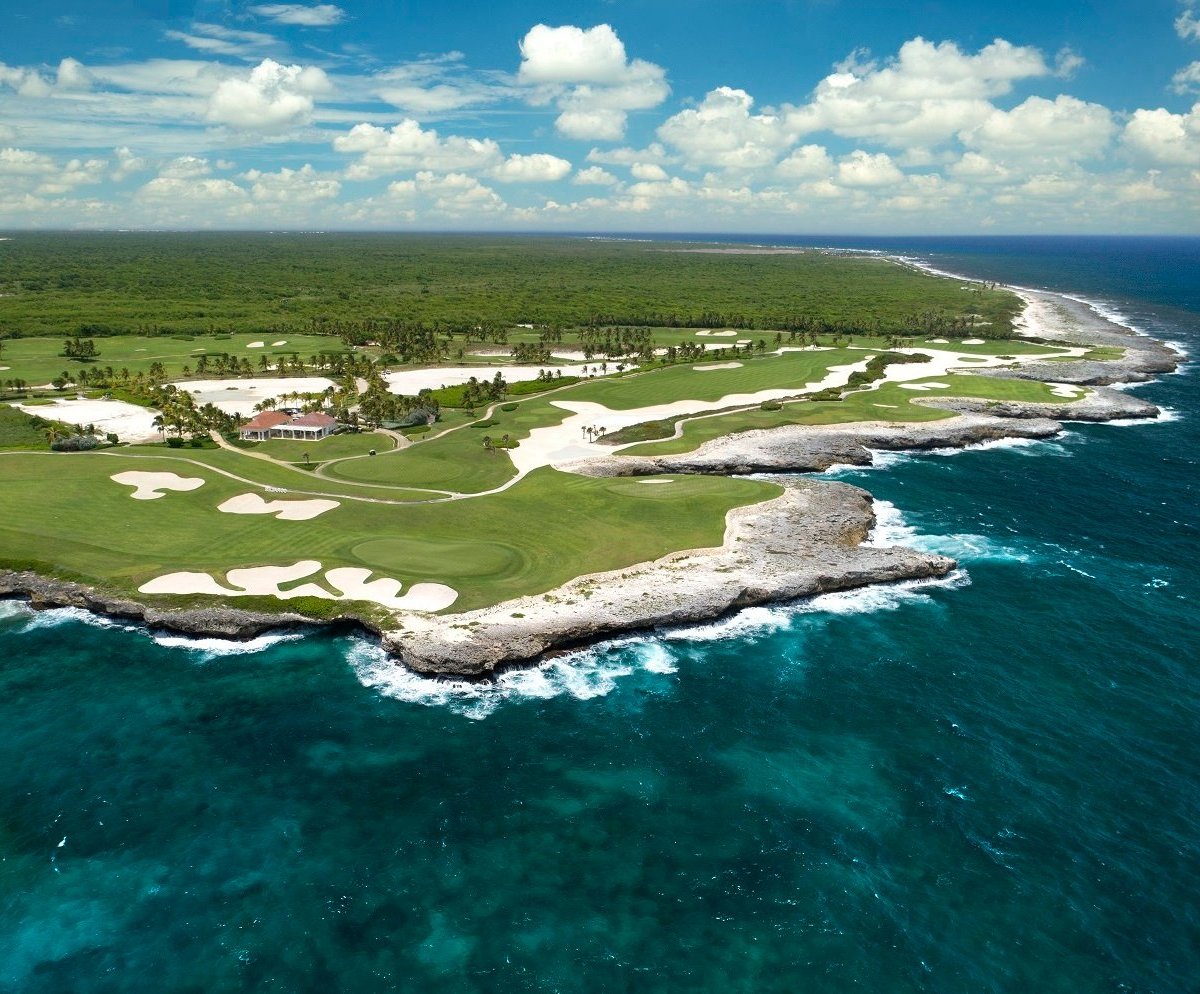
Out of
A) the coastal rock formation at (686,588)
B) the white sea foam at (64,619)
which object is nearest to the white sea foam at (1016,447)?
the coastal rock formation at (686,588)

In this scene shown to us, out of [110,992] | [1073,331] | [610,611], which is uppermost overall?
[1073,331]

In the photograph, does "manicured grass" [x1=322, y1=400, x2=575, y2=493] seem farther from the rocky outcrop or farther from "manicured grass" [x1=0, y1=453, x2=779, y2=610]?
the rocky outcrop

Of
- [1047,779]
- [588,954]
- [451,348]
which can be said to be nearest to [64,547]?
[588,954]

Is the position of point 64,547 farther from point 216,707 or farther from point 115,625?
point 216,707

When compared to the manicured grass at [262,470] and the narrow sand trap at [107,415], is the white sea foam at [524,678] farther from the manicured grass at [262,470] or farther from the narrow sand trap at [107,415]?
the narrow sand trap at [107,415]

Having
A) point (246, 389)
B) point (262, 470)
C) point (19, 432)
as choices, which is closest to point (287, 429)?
point (262, 470)

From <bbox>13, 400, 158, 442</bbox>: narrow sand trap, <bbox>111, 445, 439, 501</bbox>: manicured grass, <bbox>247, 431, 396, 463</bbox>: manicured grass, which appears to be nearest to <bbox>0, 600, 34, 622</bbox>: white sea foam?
<bbox>111, 445, 439, 501</bbox>: manicured grass
